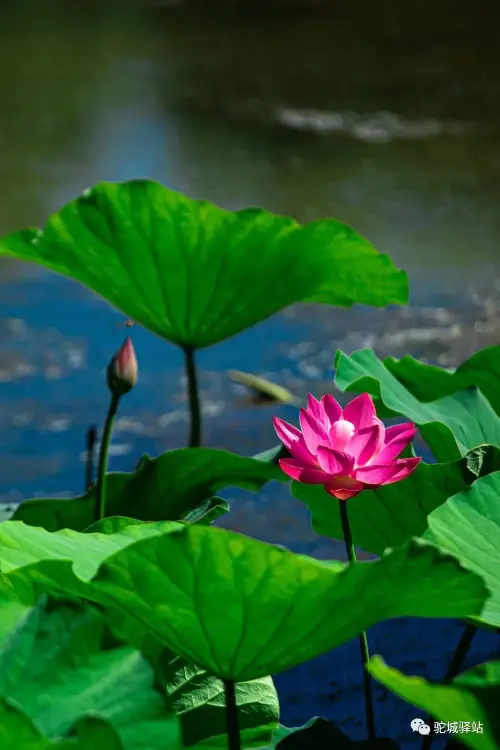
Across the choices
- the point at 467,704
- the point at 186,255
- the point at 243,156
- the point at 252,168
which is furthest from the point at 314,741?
the point at 243,156

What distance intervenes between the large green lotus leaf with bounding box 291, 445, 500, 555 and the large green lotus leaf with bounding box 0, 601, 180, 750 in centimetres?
35

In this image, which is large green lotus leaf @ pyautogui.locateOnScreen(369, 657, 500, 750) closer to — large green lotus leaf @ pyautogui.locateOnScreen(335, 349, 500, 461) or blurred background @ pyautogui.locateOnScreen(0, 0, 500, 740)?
large green lotus leaf @ pyautogui.locateOnScreen(335, 349, 500, 461)

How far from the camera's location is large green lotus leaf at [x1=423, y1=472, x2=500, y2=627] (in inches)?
27.5

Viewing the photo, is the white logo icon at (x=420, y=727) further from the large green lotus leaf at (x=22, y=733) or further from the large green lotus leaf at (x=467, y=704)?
the large green lotus leaf at (x=22, y=733)

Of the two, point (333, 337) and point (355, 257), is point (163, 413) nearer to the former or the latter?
point (333, 337)

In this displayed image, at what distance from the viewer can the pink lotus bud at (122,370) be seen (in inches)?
35.9

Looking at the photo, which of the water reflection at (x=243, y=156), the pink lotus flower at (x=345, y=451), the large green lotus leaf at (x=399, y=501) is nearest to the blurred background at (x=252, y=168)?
the water reflection at (x=243, y=156)

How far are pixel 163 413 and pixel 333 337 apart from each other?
40cm

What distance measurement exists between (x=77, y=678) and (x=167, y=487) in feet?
1.36

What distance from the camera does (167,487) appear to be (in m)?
0.94

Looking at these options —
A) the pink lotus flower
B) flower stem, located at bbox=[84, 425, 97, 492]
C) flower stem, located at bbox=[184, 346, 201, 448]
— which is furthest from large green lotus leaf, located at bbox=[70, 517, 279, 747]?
flower stem, located at bbox=[184, 346, 201, 448]

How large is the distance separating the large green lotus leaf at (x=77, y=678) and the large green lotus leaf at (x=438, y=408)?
42 centimetres

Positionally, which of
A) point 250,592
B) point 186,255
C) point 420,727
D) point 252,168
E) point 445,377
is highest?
point 252,168

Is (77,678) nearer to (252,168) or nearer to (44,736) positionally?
(44,736)
